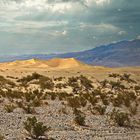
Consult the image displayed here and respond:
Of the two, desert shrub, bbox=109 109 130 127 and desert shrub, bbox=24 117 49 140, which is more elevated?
desert shrub, bbox=24 117 49 140

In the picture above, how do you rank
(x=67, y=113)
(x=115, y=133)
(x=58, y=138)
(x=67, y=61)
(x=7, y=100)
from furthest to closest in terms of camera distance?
(x=67, y=61), (x=7, y=100), (x=67, y=113), (x=115, y=133), (x=58, y=138)

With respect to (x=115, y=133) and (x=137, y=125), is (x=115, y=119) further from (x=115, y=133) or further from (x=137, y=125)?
(x=115, y=133)

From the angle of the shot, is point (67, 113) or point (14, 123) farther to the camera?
point (67, 113)

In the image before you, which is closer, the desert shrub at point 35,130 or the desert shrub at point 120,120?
the desert shrub at point 35,130

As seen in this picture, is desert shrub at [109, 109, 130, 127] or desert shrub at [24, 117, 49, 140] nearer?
desert shrub at [24, 117, 49, 140]

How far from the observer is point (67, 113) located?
2639 centimetres

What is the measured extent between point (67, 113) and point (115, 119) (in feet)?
13.1

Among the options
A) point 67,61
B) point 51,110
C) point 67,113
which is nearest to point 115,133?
point 67,113

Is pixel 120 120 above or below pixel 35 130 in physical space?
below

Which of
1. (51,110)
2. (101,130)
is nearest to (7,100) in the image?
(51,110)

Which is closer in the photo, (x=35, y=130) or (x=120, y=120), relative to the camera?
(x=35, y=130)

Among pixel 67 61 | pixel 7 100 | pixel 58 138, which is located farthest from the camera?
pixel 67 61

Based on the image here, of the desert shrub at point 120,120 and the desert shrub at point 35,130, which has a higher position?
the desert shrub at point 35,130

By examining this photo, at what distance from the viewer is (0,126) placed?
20734mm
